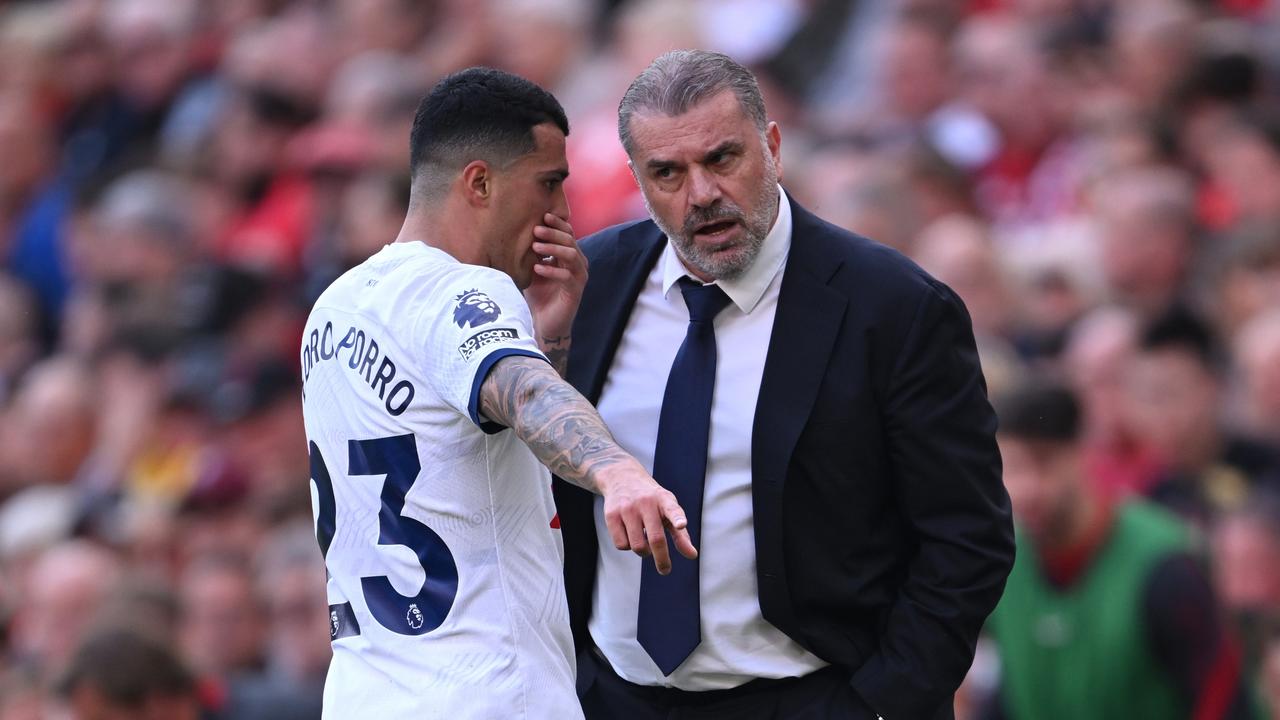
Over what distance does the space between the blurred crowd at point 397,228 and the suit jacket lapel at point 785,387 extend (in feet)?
7.49

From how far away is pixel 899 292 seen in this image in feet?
14.1

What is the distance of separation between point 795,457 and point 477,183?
2.85 feet

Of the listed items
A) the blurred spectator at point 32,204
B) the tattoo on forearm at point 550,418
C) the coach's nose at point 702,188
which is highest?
the blurred spectator at point 32,204

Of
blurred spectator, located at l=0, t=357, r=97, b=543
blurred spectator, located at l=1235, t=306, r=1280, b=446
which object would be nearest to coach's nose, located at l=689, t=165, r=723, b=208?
blurred spectator, located at l=1235, t=306, r=1280, b=446

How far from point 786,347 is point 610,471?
38.2 inches

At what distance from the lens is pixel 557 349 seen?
4633 millimetres

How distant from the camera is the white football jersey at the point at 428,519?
12.5ft

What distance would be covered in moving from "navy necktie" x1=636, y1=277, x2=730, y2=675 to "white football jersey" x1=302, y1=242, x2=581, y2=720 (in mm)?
390

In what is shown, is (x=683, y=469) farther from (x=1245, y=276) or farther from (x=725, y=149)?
(x=1245, y=276)

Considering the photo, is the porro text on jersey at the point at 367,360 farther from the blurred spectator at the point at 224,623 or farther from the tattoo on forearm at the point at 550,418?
the blurred spectator at the point at 224,623

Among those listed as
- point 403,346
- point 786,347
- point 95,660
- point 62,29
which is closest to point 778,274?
point 786,347

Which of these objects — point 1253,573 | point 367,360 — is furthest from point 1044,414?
point 367,360

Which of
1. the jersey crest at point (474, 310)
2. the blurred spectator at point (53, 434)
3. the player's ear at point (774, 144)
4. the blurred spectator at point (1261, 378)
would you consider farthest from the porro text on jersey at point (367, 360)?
the blurred spectator at point (53, 434)

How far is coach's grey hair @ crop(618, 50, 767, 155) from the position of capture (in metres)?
4.30
